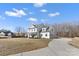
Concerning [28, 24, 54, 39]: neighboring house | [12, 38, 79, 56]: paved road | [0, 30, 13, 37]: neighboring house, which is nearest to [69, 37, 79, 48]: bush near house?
[12, 38, 79, 56]: paved road

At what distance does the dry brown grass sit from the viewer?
2967mm

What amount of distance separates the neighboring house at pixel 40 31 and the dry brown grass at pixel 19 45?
5 centimetres

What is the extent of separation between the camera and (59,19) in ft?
9.86

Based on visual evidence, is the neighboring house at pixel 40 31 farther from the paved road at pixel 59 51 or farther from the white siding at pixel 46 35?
the paved road at pixel 59 51

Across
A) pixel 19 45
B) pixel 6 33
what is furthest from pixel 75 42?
pixel 6 33

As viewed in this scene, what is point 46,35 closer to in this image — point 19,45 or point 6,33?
point 19,45

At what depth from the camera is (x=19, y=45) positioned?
298cm

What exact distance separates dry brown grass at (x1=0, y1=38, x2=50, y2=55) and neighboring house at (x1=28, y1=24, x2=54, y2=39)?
52 mm

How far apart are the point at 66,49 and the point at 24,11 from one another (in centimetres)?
58

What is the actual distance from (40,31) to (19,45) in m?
0.26

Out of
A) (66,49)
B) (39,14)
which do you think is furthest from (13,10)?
(66,49)

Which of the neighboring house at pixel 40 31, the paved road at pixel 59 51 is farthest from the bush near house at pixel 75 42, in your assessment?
the neighboring house at pixel 40 31

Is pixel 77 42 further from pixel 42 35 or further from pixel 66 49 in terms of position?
pixel 42 35

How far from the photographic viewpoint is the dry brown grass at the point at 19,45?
297cm
